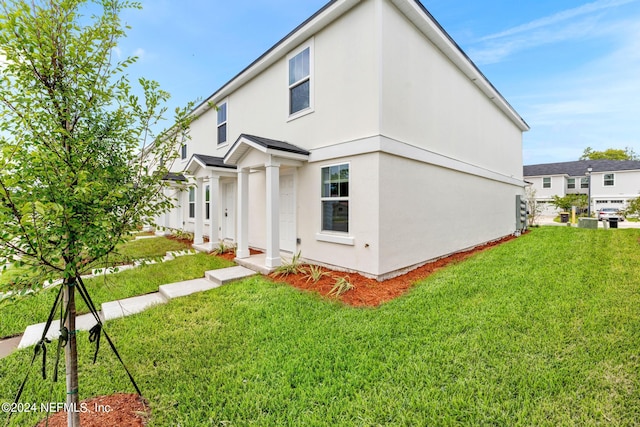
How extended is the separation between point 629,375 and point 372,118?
5.43m

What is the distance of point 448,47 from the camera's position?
793 cm

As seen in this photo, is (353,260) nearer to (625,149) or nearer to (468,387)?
(468,387)

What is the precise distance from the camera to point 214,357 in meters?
3.33

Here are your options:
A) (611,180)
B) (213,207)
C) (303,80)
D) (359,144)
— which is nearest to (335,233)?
(359,144)

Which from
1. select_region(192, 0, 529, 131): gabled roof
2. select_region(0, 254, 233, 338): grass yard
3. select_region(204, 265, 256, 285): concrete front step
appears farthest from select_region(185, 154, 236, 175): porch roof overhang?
select_region(204, 265, 256, 285): concrete front step

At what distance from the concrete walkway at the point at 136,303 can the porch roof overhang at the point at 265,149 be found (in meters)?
3.17

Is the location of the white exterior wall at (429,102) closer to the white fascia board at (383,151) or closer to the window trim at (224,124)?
the white fascia board at (383,151)

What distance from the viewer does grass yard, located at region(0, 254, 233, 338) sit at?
15.1 feet

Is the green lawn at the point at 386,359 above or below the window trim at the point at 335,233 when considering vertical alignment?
below

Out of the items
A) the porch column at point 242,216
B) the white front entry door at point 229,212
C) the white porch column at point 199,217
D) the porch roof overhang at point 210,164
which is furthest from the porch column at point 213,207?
the porch column at point 242,216

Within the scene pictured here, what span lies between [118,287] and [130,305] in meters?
1.47

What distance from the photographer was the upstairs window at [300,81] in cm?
743

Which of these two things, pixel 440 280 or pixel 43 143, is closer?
pixel 43 143

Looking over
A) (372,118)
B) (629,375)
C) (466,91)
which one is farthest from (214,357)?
(466,91)
